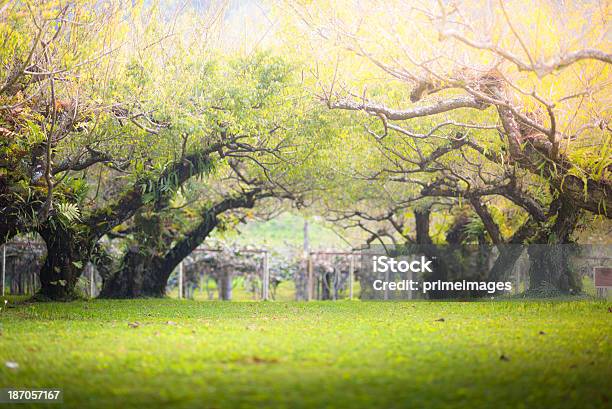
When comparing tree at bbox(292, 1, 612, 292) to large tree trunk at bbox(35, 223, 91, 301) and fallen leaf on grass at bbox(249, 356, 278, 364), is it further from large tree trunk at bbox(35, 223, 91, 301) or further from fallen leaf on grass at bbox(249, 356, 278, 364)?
large tree trunk at bbox(35, 223, 91, 301)

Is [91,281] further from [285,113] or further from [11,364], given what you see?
[11,364]

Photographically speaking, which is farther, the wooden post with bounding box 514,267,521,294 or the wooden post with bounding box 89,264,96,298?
the wooden post with bounding box 89,264,96,298

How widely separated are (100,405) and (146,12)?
9.38 metres

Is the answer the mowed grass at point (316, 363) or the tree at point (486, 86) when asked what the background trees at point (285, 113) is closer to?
the tree at point (486, 86)

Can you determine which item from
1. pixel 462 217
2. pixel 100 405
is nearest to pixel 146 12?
pixel 100 405

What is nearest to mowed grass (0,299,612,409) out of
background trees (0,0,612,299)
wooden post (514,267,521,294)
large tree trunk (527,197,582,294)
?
background trees (0,0,612,299)

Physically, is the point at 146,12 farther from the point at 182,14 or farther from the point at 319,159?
the point at 319,159

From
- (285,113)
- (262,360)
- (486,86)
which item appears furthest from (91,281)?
(262,360)

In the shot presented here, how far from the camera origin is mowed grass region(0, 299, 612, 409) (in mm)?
4742

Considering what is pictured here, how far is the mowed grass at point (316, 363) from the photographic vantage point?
4.74 m

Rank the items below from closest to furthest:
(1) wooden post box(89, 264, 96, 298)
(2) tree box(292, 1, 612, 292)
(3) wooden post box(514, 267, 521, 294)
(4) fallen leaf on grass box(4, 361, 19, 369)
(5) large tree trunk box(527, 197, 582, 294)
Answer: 1. (4) fallen leaf on grass box(4, 361, 19, 369)
2. (2) tree box(292, 1, 612, 292)
3. (5) large tree trunk box(527, 197, 582, 294)
4. (3) wooden post box(514, 267, 521, 294)
5. (1) wooden post box(89, 264, 96, 298)

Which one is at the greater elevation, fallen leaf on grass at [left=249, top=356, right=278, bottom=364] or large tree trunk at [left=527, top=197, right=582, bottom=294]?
large tree trunk at [left=527, top=197, right=582, bottom=294]

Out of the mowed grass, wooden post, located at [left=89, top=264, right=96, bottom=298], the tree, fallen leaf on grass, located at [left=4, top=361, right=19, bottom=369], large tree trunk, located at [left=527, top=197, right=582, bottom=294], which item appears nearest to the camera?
the mowed grass

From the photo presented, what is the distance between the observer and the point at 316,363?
19.4 feet
